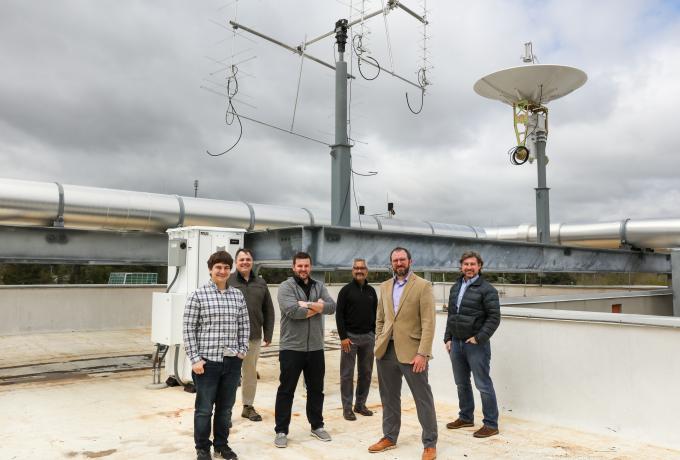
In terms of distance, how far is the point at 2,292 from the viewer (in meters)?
13.9

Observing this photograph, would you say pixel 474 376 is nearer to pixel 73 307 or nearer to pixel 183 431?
pixel 183 431

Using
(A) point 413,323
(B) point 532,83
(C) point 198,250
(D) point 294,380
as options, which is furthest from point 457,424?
(B) point 532,83

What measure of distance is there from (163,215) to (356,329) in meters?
4.97

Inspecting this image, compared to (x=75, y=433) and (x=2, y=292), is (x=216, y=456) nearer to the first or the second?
(x=75, y=433)

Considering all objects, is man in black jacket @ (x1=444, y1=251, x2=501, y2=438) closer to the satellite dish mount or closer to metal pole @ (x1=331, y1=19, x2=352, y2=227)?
metal pole @ (x1=331, y1=19, x2=352, y2=227)

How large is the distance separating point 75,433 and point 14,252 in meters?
3.22

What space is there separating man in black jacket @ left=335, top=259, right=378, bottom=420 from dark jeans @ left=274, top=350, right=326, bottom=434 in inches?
30.2

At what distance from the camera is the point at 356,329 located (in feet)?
18.5

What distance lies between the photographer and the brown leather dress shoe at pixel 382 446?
4508mm

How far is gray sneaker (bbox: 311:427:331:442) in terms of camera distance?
483 centimetres

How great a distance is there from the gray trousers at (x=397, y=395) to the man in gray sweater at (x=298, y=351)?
59cm

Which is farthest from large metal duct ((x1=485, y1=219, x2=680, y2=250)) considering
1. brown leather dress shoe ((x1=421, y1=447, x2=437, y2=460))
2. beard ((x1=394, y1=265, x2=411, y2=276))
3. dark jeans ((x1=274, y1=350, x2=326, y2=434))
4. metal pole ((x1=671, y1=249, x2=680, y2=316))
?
dark jeans ((x1=274, y1=350, x2=326, y2=434))

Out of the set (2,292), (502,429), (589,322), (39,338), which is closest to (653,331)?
(589,322)

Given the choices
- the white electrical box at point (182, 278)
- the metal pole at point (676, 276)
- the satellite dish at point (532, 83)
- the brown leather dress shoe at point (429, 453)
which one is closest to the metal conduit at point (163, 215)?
the metal pole at point (676, 276)
